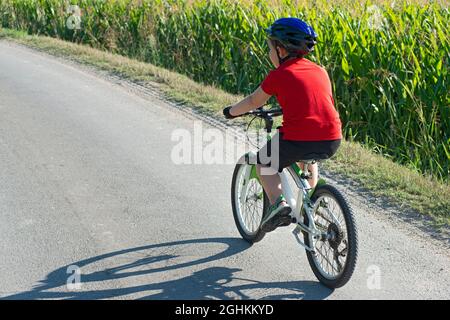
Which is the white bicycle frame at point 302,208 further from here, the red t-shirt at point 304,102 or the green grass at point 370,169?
the green grass at point 370,169

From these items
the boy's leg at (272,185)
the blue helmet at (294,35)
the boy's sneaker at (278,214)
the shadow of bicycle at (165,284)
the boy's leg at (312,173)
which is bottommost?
the shadow of bicycle at (165,284)

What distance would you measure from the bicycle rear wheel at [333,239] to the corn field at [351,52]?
11.1 feet

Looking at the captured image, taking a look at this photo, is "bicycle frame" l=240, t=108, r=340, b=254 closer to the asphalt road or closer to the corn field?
the asphalt road

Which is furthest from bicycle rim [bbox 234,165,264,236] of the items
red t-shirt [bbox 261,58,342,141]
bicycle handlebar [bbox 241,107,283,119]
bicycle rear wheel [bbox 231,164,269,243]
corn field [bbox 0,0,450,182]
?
corn field [bbox 0,0,450,182]

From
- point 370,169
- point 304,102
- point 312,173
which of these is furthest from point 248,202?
point 370,169

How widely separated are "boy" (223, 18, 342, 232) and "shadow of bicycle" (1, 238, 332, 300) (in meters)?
0.96

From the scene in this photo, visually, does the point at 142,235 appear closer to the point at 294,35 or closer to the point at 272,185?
the point at 272,185

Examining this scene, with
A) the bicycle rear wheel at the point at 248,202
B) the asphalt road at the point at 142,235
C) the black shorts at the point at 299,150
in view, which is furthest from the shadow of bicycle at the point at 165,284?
the black shorts at the point at 299,150

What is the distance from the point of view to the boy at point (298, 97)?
5895 mm

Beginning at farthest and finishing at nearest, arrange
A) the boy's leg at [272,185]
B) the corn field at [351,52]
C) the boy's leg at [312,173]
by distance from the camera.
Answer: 1. the corn field at [351,52]
2. the boy's leg at [272,185]
3. the boy's leg at [312,173]

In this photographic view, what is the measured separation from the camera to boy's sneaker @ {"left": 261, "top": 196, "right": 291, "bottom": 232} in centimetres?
635

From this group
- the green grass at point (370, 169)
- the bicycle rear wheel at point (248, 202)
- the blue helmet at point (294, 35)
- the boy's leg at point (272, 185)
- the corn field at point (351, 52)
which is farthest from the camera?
the corn field at point (351, 52)
